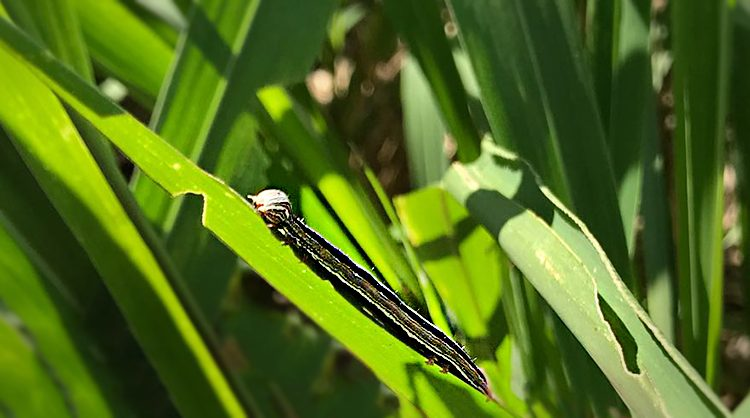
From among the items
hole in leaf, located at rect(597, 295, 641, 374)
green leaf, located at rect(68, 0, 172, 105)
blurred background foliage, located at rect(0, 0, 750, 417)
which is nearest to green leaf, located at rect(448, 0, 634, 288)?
blurred background foliage, located at rect(0, 0, 750, 417)

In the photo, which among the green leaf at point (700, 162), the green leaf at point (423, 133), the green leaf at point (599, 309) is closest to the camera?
the green leaf at point (599, 309)

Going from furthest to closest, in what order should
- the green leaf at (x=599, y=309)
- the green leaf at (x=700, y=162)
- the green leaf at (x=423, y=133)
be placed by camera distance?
the green leaf at (x=423, y=133), the green leaf at (x=700, y=162), the green leaf at (x=599, y=309)

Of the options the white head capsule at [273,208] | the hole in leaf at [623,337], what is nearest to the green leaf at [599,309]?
the hole in leaf at [623,337]

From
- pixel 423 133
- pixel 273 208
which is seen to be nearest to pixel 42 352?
pixel 273 208

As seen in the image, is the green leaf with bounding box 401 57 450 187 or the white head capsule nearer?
A: the white head capsule

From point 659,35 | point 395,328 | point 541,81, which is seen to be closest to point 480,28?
point 541,81

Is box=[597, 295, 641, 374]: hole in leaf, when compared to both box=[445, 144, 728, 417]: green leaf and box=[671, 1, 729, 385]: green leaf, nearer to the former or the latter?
box=[445, 144, 728, 417]: green leaf

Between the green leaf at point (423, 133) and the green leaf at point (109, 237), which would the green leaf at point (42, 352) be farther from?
the green leaf at point (423, 133)

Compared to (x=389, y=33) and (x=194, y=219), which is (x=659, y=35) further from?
(x=194, y=219)
